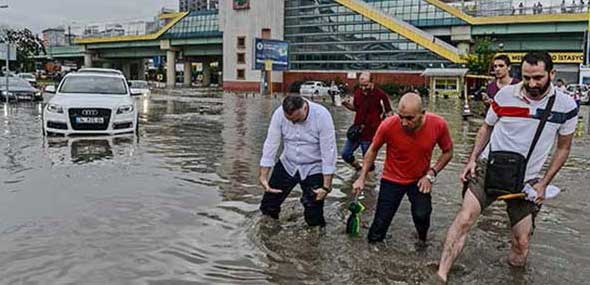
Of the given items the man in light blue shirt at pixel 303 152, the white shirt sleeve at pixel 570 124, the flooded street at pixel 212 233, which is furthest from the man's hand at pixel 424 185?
the white shirt sleeve at pixel 570 124

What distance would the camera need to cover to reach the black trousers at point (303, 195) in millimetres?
6180

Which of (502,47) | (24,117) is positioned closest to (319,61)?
(502,47)

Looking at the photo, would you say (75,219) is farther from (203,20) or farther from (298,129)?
(203,20)

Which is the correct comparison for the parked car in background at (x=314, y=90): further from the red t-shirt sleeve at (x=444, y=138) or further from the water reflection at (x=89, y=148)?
the red t-shirt sleeve at (x=444, y=138)

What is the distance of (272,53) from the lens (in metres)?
65.9

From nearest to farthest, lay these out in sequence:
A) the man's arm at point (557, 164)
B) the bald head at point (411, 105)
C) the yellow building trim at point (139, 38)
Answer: the man's arm at point (557, 164) → the bald head at point (411, 105) → the yellow building trim at point (139, 38)

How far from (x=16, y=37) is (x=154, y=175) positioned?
7232cm

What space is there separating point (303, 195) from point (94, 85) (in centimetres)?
988

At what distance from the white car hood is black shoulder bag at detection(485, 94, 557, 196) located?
1043 centimetres

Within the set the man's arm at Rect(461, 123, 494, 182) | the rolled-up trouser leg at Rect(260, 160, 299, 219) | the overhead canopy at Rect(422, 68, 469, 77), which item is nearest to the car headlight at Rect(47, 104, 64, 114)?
the rolled-up trouser leg at Rect(260, 160, 299, 219)

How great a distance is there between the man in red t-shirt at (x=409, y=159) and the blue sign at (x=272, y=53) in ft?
195

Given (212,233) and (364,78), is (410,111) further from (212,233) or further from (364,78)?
(364,78)

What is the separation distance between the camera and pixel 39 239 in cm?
595

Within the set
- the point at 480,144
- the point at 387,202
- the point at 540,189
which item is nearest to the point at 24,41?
the point at 387,202
